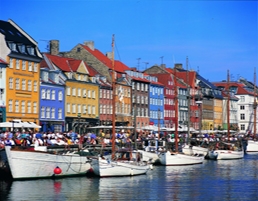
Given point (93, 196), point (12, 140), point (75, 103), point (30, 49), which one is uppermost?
point (30, 49)

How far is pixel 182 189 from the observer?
41750 millimetres

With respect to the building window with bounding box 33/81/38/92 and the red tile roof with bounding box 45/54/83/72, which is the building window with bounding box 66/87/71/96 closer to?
the red tile roof with bounding box 45/54/83/72

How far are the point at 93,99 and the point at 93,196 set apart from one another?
5963 cm

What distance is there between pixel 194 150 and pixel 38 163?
32059 millimetres

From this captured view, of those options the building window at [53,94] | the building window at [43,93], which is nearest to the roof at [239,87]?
the building window at [53,94]

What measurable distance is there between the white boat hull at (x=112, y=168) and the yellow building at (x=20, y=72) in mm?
31468

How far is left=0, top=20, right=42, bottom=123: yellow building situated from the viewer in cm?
7719

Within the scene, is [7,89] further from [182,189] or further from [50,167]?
[182,189]

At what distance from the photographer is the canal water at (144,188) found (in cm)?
3747

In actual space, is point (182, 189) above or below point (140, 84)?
below

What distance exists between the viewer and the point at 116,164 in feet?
154

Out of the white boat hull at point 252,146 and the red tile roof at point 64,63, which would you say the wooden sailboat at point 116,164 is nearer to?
the red tile roof at point 64,63

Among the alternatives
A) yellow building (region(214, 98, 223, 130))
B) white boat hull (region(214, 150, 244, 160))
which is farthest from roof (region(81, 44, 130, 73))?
yellow building (region(214, 98, 223, 130))

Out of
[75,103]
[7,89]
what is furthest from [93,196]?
[75,103]
